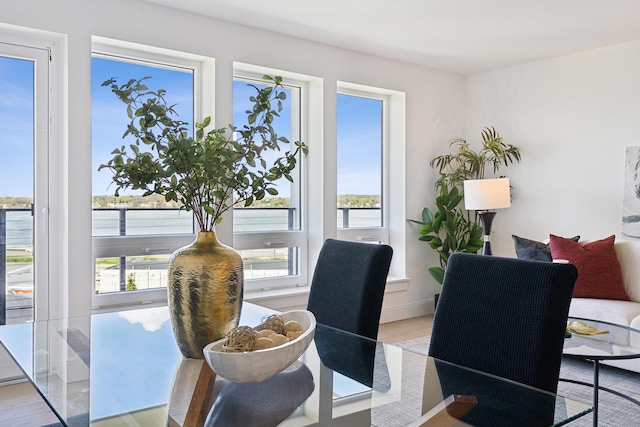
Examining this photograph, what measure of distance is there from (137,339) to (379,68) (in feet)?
12.5

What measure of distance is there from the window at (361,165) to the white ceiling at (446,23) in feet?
1.78

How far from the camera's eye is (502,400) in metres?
1.25

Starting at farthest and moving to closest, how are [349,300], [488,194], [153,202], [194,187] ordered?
[488,194], [153,202], [349,300], [194,187]

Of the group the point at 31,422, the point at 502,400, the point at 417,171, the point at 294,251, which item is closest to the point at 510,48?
the point at 417,171

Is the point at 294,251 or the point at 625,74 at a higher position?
the point at 625,74

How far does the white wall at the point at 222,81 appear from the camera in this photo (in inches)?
132

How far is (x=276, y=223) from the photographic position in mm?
4547

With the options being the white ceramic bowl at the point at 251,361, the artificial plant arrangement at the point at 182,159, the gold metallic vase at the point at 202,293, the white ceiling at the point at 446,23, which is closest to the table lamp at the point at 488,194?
the white ceiling at the point at 446,23

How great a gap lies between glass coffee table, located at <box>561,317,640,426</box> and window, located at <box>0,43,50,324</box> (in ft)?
10.3

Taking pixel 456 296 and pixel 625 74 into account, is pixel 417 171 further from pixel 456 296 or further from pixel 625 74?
pixel 456 296

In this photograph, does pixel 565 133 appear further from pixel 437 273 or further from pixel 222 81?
pixel 222 81

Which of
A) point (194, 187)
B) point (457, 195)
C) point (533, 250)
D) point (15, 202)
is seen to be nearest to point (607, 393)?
point (533, 250)

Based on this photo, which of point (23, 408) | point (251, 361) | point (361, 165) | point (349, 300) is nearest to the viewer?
point (251, 361)

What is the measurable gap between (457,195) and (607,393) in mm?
2429
